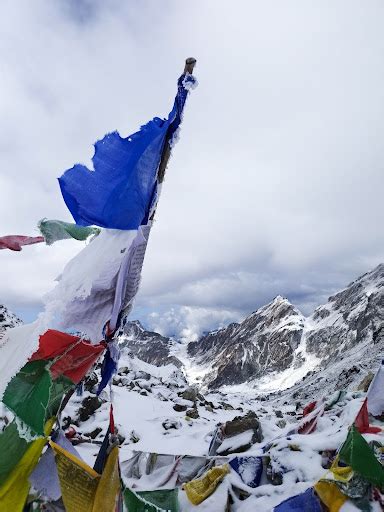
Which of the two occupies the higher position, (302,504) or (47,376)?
(47,376)

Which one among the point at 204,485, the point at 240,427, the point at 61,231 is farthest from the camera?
the point at 240,427

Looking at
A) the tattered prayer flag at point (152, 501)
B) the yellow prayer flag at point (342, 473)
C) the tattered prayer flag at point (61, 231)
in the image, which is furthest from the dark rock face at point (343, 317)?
the tattered prayer flag at point (61, 231)

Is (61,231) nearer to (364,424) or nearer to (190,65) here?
(190,65)

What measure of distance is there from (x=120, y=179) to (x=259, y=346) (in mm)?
167696

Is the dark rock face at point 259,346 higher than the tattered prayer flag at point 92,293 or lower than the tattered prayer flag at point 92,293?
higher

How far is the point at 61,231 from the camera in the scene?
411cm

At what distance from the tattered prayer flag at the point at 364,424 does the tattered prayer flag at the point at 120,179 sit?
177 inches

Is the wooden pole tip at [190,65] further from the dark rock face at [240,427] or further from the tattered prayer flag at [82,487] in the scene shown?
the dark rock face at [240,427]

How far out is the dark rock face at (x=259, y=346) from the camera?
480 feet

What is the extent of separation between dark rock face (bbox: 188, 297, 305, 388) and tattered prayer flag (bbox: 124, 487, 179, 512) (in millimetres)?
A: 144190

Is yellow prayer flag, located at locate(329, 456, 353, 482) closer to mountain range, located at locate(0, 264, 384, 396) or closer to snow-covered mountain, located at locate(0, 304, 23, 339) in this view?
snow-covered mountain, located at locate(0, 304, 23, 339)

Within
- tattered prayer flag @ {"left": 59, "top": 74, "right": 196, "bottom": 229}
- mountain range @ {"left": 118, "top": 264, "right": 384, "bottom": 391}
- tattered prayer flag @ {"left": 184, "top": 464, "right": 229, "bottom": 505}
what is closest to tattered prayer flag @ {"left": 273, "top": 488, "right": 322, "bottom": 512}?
tattered prayer flag @ {"left": 184, "top": 464, "right": 229, "bottom": 505}

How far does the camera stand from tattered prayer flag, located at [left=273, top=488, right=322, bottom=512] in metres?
4.13

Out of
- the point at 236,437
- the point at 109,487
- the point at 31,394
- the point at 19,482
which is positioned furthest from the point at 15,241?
the point at 236,437
